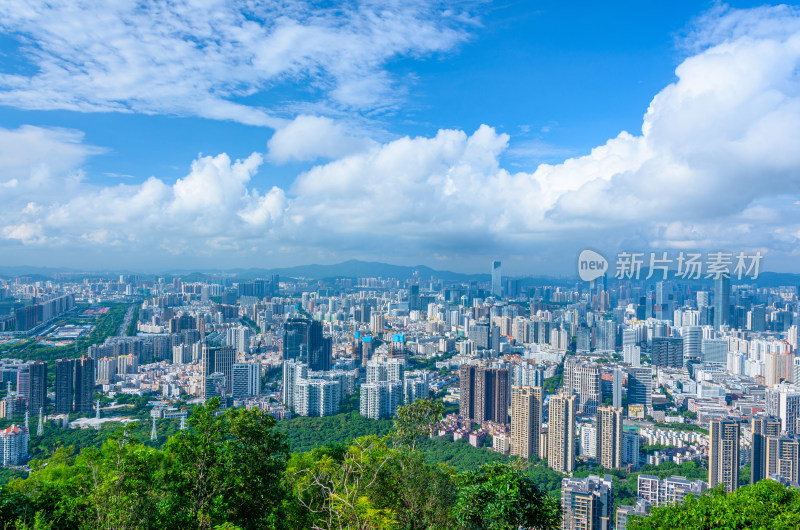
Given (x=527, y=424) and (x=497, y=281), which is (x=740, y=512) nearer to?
(x=527, y=424)

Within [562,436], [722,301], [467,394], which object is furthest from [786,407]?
[467,394]

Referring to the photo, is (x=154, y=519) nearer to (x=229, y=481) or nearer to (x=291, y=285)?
(x=229, y=481)

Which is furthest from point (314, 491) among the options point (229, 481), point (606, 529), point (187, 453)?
point (606, 529)

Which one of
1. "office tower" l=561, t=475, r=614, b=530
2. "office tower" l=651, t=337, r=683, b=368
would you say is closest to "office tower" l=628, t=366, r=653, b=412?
"office tower" l=651, t=337, r=683, b=368

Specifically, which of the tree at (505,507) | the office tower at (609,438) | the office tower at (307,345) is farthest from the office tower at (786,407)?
the office tower at (307,345)

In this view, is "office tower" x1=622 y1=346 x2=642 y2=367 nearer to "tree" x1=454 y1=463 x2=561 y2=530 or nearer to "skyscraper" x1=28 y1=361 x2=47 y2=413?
"tree" x1=454 y1=463 x2=561 y2=530
